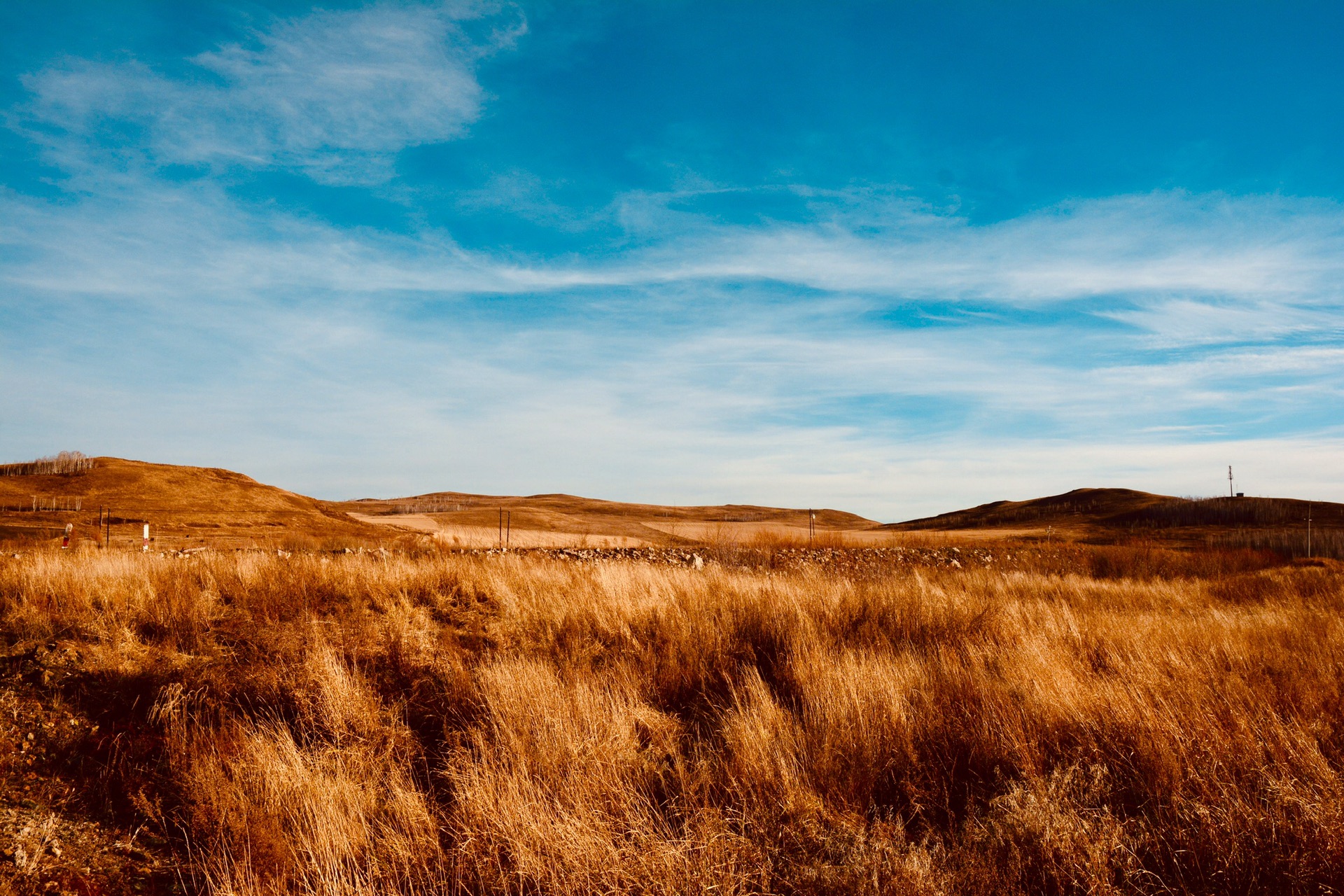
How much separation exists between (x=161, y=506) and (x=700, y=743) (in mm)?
52394

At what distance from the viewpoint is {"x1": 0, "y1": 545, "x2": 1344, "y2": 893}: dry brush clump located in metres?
3.31

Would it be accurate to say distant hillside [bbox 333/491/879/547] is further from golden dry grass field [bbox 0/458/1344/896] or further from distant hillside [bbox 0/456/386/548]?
golden dry grass field [bbox 0/458/1344/896]

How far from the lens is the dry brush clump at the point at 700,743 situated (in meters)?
3.31

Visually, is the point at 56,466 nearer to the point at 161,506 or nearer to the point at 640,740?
the point at 161,506

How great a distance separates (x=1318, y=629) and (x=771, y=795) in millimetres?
8790

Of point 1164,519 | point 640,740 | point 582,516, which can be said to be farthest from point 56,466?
point 1164,519

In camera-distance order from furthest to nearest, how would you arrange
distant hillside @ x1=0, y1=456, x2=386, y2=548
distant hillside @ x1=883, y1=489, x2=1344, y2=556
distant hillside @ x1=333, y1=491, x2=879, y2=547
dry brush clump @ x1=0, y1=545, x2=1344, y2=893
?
distant hillside @ x1=333, y1=491, x2=879, y2=547 → distant hillside @ x1=883, y1=489, x2=1344, y2=556 → distant hillside @ x1=0, y1=456, x2=386, y2=548 → dry brush clump @ x1=0, y1=545, x2=1344, y2=893

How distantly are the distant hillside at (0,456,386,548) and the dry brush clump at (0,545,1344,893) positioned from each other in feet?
70.5

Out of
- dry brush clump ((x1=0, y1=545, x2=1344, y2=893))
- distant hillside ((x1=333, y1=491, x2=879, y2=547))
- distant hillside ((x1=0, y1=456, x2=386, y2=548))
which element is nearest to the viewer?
dry brush clump ((x1=0, y1=545, x2=1344, y2=893))

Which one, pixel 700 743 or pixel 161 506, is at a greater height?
pixel 161 506

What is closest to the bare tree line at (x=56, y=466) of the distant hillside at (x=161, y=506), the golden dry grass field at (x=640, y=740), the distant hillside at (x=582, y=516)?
the distant hillside at (x=161, y=506)

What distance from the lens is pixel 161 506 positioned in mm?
45469

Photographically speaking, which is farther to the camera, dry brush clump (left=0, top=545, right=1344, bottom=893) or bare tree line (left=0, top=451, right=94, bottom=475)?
bare tree line (left=0, top=451, right=94, bottom=475)

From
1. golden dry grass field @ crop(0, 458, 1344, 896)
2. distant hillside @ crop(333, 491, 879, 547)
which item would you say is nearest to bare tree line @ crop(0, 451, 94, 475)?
distant hillside @ crop(333, 491, 879, 547)
